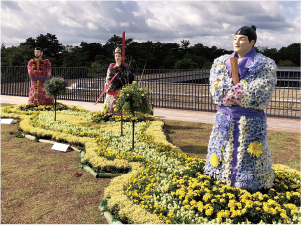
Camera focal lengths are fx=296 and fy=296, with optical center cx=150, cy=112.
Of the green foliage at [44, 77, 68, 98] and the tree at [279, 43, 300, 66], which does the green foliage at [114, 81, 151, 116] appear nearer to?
the green foliage at [44, 77, 68, 98]

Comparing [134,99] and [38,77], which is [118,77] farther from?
[38,77]

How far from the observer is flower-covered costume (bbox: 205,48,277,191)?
4.12 m

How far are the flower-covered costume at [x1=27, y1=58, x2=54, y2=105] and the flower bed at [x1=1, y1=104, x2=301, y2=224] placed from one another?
4.94 m

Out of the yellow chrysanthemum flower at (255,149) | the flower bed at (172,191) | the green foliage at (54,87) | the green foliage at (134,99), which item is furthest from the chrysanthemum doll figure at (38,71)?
the yellow chrysanthemum flower at (255,149)

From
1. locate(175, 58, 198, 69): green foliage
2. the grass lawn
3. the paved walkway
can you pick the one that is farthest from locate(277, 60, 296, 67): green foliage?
the grass lawn

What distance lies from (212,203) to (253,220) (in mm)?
552

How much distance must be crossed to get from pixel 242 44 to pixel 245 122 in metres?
1.12

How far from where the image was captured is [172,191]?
4.47 m

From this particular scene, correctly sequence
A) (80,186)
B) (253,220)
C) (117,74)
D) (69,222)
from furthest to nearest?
(117,74) → (80,186) → (69,222) → (253,220)

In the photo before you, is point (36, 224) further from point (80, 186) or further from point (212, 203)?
point (212, 203)

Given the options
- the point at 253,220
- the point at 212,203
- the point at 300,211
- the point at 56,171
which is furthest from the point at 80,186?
the point at 300,211

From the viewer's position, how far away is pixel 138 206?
4.07 m

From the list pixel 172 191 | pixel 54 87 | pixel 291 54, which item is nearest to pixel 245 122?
pixel 172 191

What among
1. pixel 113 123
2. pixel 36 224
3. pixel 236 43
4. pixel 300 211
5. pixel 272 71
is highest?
pixel 236 43
